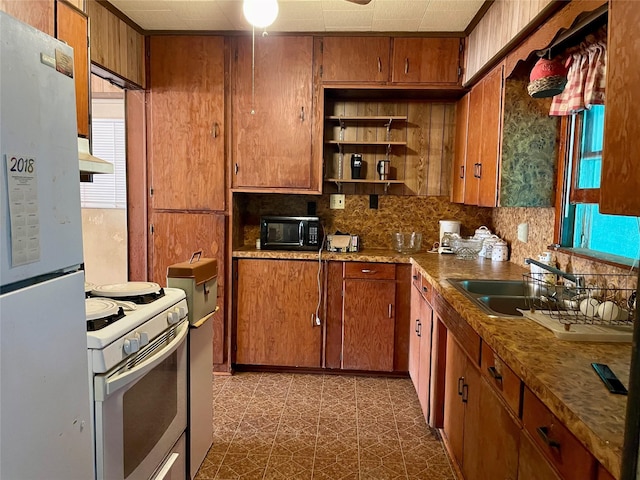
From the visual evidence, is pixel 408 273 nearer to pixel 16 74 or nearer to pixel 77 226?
pixel 77 226

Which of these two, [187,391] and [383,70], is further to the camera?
[383,70]

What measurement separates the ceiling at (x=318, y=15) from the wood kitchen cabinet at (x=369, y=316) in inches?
63.8

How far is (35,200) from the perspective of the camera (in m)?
0.94

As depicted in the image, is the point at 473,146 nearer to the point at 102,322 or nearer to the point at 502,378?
the point at 502,378

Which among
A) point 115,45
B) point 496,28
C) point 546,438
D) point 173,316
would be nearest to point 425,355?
A: point 173,316

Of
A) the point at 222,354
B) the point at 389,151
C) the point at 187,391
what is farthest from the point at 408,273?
the point at 187,391

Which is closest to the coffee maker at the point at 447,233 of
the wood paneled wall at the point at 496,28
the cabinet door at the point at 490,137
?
the cabinet door at the point at 490,137

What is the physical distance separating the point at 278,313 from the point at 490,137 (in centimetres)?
186

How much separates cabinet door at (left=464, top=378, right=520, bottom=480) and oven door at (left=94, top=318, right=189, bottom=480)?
1123 mm

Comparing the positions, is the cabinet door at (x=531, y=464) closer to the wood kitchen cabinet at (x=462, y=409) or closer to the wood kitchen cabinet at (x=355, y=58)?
the wood kitchen cabinet at (x=462, y=409)

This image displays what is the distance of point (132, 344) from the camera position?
4.77ft

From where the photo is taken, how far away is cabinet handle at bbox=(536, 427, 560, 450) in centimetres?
103

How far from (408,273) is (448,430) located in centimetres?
127

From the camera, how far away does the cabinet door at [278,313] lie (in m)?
3.39
